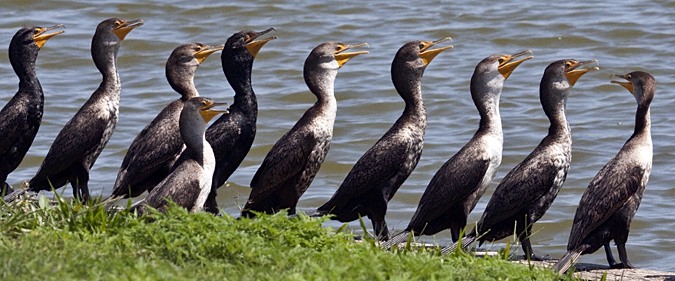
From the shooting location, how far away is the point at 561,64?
680cm

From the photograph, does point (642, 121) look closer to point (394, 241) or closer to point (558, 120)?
point (558, 120)

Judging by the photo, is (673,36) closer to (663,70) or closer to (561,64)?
(663,70)

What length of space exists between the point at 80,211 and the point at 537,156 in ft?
10.1

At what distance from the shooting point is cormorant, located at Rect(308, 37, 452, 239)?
6.62m

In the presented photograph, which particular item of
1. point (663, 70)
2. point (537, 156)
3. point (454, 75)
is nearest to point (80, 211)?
point (537, 156)

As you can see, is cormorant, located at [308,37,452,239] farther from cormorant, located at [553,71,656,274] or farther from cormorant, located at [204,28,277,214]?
cormorant, located at [553,71,656,274]

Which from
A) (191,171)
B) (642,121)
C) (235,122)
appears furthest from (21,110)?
(642,121)

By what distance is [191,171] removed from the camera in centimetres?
596

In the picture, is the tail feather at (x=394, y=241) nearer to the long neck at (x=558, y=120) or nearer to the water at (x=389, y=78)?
the long neck at (x=558, y=120)

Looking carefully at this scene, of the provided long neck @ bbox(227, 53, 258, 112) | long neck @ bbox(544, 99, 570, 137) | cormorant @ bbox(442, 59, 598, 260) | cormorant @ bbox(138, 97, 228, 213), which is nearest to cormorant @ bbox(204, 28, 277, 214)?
long neck @ bbox(227, 53, 258, 112)

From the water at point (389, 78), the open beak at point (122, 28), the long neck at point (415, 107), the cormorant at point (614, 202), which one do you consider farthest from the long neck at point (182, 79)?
the cormorant at point (614, 202)

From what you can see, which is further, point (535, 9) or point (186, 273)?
point (535, 9)

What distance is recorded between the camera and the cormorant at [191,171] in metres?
5.84

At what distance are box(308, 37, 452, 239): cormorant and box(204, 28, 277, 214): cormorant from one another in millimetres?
778
